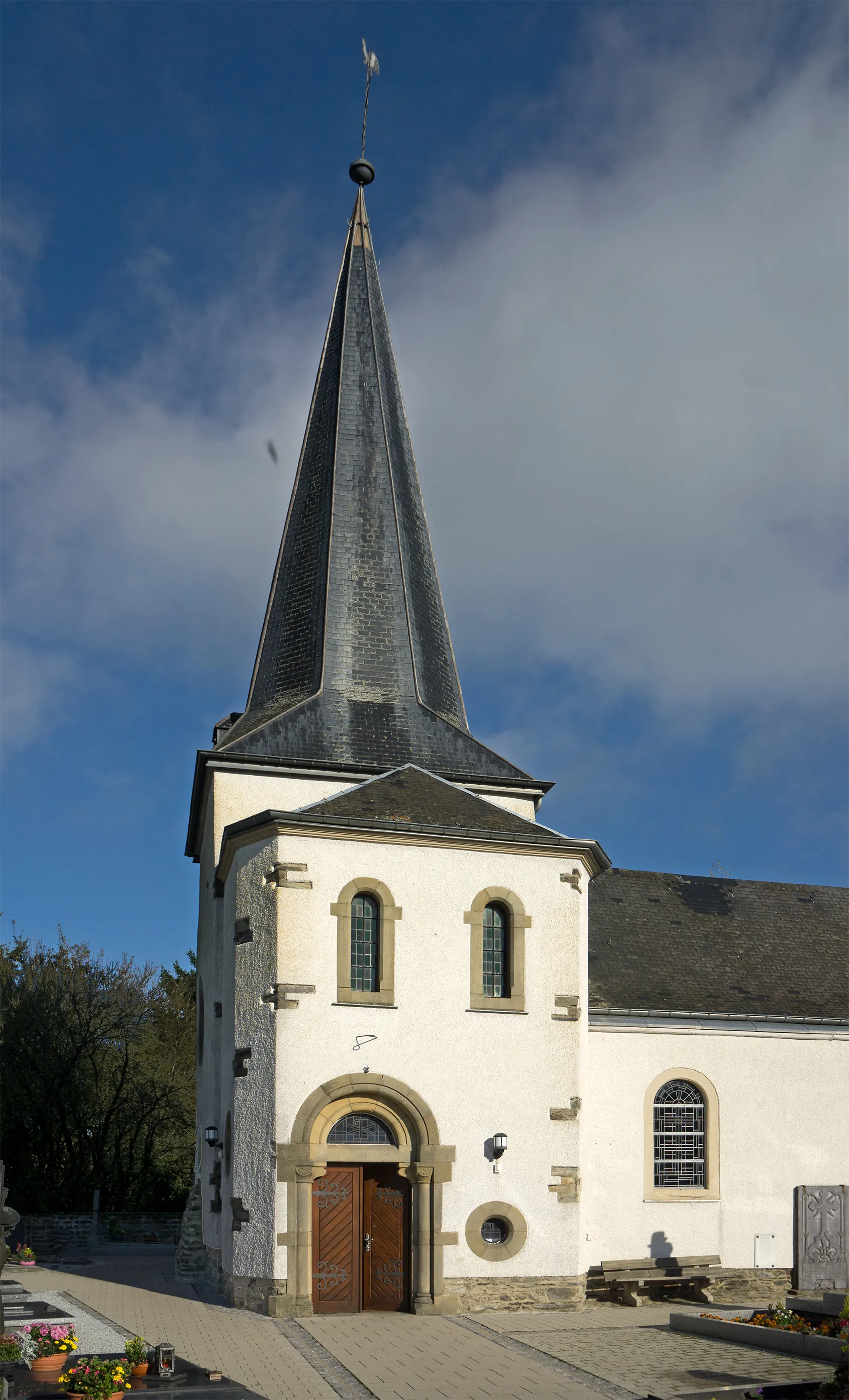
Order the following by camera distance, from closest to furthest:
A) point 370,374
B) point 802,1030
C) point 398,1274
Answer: point 398,1274 → point 802,1030 → point 370,374

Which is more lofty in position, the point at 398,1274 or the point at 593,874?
the point at 593,874

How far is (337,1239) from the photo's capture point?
18578mm

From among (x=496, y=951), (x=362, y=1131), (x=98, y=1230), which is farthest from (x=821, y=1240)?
(x=98, y=1230)

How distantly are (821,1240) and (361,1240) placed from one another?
660 centimetres

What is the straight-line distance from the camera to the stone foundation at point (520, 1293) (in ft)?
61.0

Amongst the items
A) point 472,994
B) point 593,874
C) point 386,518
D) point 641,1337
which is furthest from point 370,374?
point 641,1337

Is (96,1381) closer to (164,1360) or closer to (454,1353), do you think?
(164,1360)

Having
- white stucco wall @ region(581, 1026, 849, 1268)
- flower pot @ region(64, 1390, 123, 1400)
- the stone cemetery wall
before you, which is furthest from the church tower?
the stone cemetery wall

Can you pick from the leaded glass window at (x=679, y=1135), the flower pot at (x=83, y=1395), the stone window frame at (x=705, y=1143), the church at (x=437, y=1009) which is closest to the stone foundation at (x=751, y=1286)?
the church at (x=437, y=1009)

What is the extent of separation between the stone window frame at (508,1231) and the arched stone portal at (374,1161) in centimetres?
33

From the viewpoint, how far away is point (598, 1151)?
70.1 ft

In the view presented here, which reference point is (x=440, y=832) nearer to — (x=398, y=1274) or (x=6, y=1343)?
(x=398, y=1274)

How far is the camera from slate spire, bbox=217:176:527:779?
80.7ft

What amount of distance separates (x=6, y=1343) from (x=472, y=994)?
8445mm
